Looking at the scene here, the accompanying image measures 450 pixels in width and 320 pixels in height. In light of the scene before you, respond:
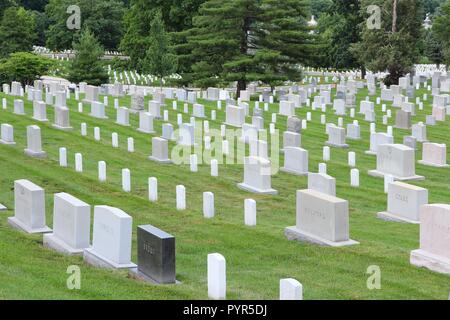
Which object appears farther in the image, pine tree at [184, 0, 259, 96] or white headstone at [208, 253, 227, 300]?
pine tree at [184, 0, 259, 96]

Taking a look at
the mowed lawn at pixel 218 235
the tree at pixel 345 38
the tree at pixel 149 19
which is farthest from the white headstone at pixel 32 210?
the tree at pixel 345 38

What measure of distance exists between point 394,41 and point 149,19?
25267mm

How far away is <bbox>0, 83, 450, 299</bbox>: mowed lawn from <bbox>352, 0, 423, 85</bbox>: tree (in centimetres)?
2374

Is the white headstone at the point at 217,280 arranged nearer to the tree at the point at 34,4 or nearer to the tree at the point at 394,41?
the tree at the point at 394,41

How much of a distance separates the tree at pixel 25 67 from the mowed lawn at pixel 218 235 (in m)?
25.2

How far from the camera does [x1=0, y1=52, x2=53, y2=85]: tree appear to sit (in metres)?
54.2

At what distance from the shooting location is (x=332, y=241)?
14.8 meters

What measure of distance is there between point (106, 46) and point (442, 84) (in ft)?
154

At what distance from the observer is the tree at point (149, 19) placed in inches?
2680

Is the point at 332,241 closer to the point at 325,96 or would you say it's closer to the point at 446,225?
the point at 446,225

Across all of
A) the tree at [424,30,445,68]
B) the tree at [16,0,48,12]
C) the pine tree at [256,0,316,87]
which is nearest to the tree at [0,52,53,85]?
the pine tree at [256,0,316,87]

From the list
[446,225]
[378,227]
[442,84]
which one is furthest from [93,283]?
[442,84]

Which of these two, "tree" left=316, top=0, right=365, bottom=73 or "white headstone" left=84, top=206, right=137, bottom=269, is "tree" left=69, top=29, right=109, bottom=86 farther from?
"white headstone" left=84, top=206, right=137, bottom=269

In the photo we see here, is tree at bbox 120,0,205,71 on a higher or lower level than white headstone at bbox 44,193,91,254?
higher
